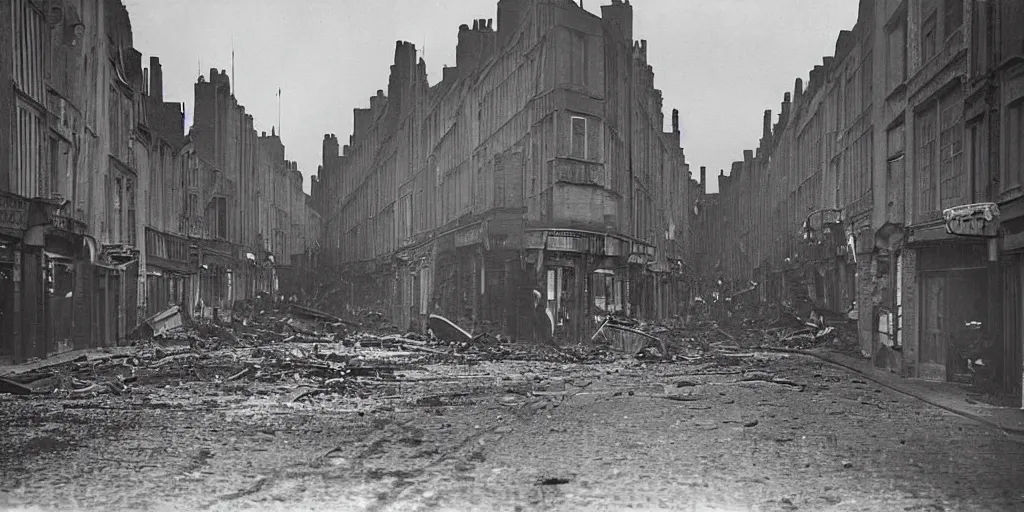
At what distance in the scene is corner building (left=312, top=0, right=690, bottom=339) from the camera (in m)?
29.9

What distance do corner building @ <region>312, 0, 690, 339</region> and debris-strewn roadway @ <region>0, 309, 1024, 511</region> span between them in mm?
13209

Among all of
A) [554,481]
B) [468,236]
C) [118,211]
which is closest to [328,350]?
[468,236]

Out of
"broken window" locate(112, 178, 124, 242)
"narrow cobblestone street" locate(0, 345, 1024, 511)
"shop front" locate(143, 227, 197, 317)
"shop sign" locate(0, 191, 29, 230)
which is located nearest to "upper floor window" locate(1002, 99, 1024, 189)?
"narrow cobblestone street" locate(0, 345, 1024, 511)

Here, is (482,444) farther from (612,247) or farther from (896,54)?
(612,247)

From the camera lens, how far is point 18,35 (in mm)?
20500

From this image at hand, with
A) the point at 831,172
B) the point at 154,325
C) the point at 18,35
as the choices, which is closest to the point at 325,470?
the point at 18,35

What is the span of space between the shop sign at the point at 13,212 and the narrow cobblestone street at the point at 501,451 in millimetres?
6975

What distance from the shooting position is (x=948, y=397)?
14.1 m

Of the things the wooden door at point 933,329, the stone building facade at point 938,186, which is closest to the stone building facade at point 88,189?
the stone building facade at point 938,186

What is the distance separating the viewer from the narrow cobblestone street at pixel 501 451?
678 cm

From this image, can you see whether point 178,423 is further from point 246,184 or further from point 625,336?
point 246,184

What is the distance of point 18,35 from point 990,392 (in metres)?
20.5

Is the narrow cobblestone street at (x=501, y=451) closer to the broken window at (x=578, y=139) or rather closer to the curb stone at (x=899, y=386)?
the curb stone at (x=899, y=386)

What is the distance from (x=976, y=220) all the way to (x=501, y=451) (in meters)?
8.91
